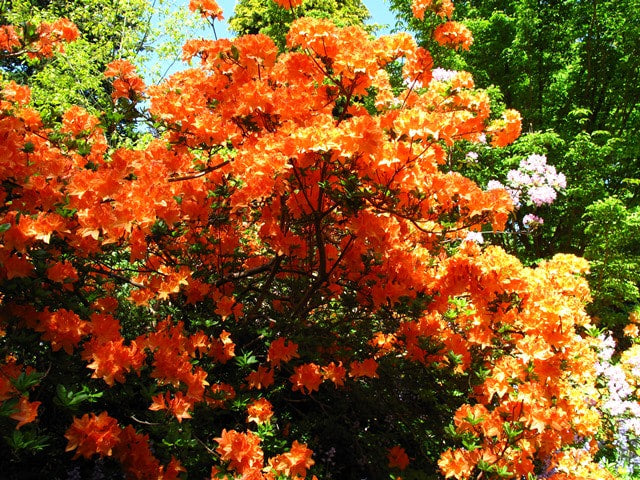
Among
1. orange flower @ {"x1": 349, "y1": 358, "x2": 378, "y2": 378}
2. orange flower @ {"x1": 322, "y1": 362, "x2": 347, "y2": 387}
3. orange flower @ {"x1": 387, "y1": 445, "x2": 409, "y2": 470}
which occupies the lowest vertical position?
orange flower @ {"x1": 387, "y1": 445, "x2": 409, "y2": 470}

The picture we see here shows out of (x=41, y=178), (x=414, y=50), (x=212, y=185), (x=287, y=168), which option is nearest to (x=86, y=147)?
(x=41, y=178)

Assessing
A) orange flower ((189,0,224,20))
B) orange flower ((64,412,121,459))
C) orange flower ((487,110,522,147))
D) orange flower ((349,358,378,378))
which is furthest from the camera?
orange flower ((189,0,224,20))

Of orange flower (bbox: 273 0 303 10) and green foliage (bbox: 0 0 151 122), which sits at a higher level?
green foliage (bbox: 0 0 151 122)

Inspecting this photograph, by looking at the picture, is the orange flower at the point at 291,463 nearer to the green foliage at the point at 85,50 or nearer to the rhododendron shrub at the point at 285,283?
the rhododendron shrub at the point at 285,283

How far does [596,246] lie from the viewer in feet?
21.0

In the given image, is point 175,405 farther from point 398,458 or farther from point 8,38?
point 8,38

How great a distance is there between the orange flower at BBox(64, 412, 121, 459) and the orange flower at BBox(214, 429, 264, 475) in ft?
1.34

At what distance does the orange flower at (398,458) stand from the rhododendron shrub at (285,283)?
10 millimetres

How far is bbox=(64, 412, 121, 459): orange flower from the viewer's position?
1.71 m

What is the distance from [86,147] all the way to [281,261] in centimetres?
127

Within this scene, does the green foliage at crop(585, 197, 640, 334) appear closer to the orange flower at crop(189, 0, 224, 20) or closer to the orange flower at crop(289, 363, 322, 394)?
the orange flower at crop(289, 363, 322, 394)

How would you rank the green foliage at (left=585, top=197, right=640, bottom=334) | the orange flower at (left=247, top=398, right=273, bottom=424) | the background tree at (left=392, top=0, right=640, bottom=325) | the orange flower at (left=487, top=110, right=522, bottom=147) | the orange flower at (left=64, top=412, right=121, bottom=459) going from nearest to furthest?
the orange flower at (left=64, top=412, right=121, bottom=459) → the orange flower at (left=247, top=398, right=273, bottom=424) → the orange flower at (left=487, top=110, right=522, bottom=147) → the green foliage at (left=585, top=197, right=640, bottom=334) → the background tree at (left=392, top=0, right=640, bottom=325)

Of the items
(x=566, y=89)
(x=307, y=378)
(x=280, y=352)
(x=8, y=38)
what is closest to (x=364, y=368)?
(x=307, y=378)

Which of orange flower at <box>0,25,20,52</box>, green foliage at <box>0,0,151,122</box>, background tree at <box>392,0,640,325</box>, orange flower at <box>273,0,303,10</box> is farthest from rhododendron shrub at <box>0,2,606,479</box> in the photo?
green foliage at <box>0,0,151,122</box>
